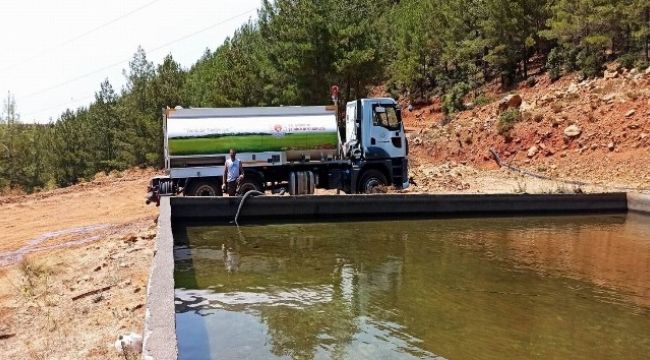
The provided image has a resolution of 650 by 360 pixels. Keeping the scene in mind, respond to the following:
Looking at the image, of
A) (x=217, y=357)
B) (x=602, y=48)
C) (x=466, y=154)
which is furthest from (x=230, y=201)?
(x=602, y=48)

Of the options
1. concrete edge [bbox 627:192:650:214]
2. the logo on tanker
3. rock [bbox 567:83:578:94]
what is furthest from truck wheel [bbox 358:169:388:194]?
rock [bbox 567:83:578:94]

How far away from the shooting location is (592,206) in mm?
17250

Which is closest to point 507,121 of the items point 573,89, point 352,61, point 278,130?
point 573,89

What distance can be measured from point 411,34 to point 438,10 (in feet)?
13.3

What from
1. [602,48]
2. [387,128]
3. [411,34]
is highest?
[411,34]

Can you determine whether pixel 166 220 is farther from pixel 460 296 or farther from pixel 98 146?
pixel 98 146

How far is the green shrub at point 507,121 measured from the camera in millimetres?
29797

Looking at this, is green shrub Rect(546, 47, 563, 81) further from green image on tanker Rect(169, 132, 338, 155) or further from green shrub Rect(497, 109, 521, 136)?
green image on tanker Rect(169, 132, 338, 155)

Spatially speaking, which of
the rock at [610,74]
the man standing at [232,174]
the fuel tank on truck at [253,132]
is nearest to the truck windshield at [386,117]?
the fuel tank on truck at [253,132]

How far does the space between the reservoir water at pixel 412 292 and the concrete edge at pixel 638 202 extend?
219 centimetres

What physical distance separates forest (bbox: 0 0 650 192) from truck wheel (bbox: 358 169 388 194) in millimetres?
13626

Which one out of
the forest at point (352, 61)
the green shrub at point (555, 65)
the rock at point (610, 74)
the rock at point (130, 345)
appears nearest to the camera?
the rock at point (130, 345)

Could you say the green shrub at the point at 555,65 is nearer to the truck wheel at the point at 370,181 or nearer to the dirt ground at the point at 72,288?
the truck wheel at the point at 370,181

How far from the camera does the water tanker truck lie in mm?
18250
